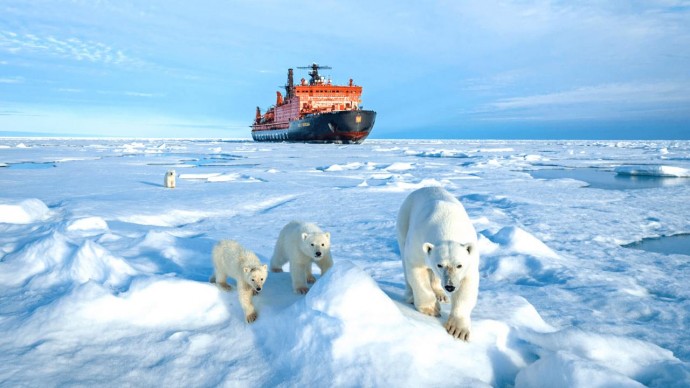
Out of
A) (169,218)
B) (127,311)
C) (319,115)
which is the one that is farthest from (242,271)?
(319,115)

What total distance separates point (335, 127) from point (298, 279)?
41.3m

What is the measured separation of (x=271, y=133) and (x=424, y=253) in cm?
5861

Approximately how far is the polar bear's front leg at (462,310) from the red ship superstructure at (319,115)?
40.6 metres

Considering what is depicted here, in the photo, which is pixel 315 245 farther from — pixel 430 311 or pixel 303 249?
pixel 430 311

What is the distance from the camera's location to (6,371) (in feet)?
6.76

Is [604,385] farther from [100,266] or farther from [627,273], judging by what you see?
[100,266]

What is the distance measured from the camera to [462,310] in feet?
8.29

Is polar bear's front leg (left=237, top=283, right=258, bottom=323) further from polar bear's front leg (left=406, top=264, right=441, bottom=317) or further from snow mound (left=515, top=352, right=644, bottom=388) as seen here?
snow mound (left=515, top=352, right=644, bottom=388)

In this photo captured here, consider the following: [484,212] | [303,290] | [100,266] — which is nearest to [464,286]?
[303,290]

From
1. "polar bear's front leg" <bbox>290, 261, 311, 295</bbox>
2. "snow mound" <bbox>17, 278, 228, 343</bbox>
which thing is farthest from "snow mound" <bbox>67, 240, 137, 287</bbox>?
"polar bear's front leg" <bbox>290, 261, 311, 295</bbox>

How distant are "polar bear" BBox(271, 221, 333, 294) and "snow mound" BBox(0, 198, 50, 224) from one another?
4.65 metres

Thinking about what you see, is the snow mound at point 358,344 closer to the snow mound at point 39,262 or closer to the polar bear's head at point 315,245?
the polar bear's head at point 315,245

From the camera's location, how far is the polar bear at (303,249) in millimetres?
3174

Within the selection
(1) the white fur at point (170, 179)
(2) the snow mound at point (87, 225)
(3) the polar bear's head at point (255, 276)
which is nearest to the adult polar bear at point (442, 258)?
(3) the polar bear's head at point (255, 276)
